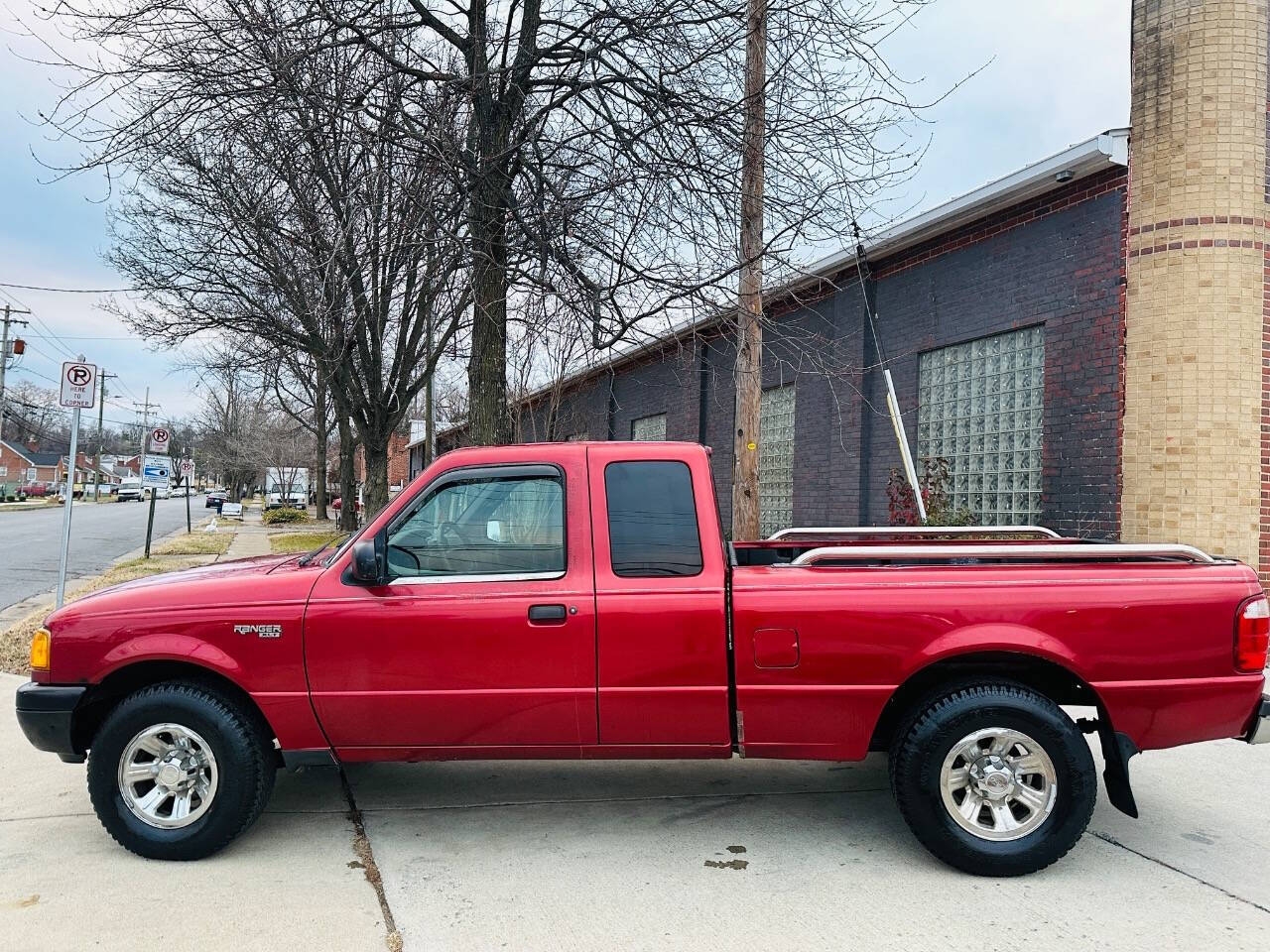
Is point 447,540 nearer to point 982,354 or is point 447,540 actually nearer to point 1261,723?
point 1261,723

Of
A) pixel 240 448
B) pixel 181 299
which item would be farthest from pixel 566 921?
pixel 240 448

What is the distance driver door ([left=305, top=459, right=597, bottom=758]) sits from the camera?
411 cm

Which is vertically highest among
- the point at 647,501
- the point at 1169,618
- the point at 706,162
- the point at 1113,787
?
the point at 706,162

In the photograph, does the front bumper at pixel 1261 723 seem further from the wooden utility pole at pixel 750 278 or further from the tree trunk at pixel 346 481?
the tree trunk at pixel 346 481

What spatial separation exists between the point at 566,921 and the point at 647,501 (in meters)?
1.80

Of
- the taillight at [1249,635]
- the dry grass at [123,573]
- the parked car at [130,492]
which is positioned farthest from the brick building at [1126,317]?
the parked car at [130,492]

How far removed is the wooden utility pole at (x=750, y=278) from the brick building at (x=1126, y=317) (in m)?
0.32

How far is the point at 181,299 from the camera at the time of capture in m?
16.7

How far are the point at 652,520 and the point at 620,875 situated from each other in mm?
1562

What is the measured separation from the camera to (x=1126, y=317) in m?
9.20

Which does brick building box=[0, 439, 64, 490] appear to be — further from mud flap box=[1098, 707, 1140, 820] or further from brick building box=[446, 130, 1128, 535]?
mud flap box=[1098, 707, 1140, 820]

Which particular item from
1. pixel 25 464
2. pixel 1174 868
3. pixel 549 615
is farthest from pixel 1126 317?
pixel 25 464

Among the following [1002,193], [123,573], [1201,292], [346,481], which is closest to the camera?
[1201,292]

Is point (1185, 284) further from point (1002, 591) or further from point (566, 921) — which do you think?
point (566, 921)
